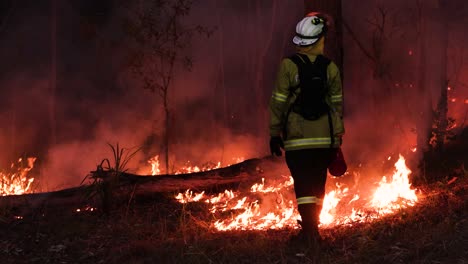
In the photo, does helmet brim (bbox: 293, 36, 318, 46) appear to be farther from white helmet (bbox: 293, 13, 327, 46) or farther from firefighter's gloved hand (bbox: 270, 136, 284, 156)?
firefighter's gloved hand (bbox: 270, 136, 284, 156)

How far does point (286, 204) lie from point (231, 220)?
797mm

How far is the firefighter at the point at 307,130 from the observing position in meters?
4.81

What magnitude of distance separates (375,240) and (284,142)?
1.19 m

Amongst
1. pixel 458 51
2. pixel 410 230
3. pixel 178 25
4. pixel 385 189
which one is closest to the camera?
pixel 410 230

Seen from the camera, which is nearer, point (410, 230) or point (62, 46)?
point (410, 230)

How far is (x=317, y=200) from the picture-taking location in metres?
4.90

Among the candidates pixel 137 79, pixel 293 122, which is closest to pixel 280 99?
pixel 293 122

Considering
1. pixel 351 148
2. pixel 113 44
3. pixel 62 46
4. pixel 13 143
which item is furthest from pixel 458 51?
pixel 13 143

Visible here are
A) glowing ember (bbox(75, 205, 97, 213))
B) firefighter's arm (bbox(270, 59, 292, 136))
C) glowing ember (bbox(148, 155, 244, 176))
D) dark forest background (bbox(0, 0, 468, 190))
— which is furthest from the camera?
dark forest background (bbox(0, 0, 468, 190))

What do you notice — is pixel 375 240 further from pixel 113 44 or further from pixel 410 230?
pixel 113 44

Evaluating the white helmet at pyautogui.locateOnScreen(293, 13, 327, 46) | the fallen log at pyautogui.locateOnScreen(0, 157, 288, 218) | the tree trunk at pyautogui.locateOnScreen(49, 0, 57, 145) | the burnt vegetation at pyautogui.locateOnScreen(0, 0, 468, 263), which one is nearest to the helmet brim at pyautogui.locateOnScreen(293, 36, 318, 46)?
the white helmet at pyautogui.locateOnScreen(293, 13, 327, 46)

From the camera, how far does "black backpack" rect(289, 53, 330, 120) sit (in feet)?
15.6

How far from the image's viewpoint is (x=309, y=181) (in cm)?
489

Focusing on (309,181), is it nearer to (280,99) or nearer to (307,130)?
(307,130)
